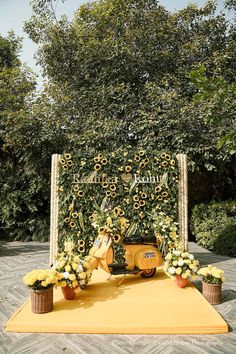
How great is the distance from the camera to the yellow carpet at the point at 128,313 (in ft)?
10.3

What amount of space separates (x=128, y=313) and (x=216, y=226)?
5053 mm

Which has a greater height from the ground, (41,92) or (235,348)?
(41,92)

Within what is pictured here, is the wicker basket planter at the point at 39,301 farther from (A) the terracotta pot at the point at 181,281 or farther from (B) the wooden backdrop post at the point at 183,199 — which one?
(B) the wooden backdrop post at the point at 183,199

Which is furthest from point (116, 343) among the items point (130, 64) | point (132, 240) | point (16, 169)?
point (16, 169)

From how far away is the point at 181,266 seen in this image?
428 cm

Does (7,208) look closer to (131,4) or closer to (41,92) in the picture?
(41,92)

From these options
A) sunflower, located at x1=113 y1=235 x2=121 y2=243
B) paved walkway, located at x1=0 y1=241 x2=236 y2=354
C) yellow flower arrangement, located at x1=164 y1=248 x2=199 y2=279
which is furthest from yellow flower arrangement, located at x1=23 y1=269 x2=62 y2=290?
yellow flower arrangement, located at x1=164 y1=248 x2=199 y2=279

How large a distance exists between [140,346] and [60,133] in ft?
23.5

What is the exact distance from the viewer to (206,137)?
8102 mm

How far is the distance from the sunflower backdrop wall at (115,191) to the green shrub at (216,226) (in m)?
2.28

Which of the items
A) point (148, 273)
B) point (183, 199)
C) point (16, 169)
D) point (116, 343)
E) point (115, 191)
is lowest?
point (116, 343)

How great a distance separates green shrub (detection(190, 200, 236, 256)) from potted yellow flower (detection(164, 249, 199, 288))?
3.06 meters

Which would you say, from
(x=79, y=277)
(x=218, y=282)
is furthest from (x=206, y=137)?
(x=79, y=277)

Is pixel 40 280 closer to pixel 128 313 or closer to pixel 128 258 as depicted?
pixel 128 313
